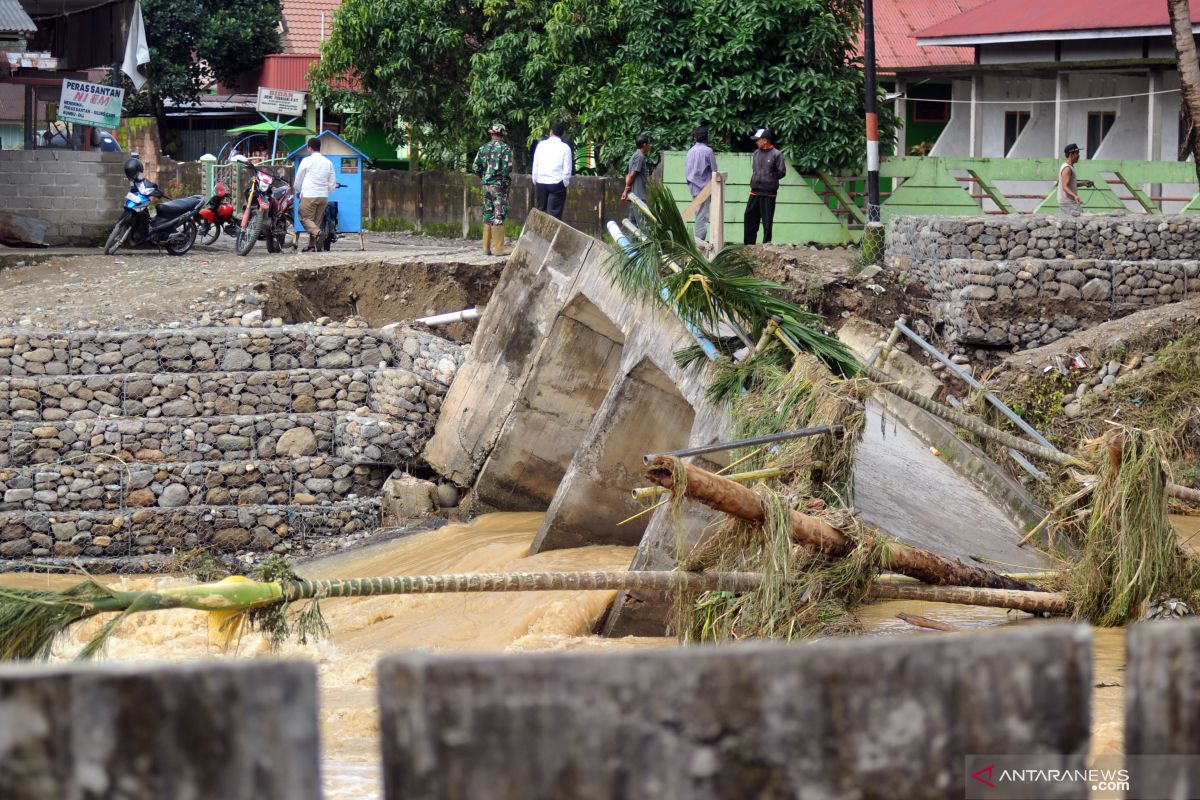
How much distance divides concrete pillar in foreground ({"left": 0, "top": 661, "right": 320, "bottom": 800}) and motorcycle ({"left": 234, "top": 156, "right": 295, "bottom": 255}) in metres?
15.5

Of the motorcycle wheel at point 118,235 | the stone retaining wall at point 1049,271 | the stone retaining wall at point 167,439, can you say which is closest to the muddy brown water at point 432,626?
the stone retaining wall at point 167,439

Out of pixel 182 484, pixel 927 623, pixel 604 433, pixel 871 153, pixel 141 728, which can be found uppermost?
pixel 871 153

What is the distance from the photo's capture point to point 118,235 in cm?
1617

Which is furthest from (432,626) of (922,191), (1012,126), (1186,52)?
(1012,126)

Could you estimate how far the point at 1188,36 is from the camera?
15.0 meters

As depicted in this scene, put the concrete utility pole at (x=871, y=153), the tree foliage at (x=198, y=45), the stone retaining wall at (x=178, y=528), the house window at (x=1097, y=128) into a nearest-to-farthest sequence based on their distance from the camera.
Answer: the stone retaining wall at (x=178, y=528)
the concrete utility pole at (x=871, y=153)
the house window at (x=1097, y=128)
the tree foliage at (x=198, y=45)

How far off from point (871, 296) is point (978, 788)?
543 inches

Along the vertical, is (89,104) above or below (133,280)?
above

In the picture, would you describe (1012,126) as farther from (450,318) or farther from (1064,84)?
(450,318)

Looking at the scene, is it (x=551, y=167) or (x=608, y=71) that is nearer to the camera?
(x=551, y=167)

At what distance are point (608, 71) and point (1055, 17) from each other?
7068 millimetres

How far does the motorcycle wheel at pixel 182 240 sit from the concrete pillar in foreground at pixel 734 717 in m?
15.7

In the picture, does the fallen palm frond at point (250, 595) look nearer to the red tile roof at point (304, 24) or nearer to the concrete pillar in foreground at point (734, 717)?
the concrete pillar in foreground at point (734, 717)

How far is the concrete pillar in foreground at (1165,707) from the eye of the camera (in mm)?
2037
